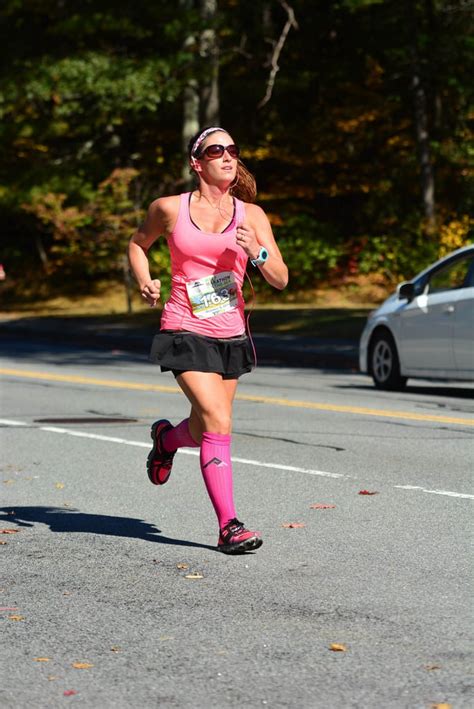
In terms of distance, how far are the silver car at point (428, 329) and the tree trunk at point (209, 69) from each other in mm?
16968

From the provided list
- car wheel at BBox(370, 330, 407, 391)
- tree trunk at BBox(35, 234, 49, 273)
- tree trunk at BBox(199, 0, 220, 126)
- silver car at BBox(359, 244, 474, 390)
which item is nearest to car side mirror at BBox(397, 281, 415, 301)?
silver car at BBox(359, 244, 474, 390)

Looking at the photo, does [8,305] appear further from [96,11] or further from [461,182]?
[461,182]

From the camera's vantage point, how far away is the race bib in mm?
7203

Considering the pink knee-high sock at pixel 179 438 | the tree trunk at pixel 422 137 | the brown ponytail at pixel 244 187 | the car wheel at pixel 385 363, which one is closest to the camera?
the brown ponytail at pixel 244 187

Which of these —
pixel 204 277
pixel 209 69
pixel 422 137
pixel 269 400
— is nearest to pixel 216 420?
pixel 204 277

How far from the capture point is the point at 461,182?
39.5 metres

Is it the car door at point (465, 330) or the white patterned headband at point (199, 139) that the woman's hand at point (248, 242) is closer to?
the white patterned headband at point (199, 139)

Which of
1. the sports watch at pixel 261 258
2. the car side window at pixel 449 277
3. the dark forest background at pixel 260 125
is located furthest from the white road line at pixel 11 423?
the dark forest background at pixel 260 125

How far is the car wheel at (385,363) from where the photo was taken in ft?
55.4

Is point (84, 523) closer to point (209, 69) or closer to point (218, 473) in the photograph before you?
point (218, 473)

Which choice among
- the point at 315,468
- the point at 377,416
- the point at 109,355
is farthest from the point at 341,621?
the point at 109,355

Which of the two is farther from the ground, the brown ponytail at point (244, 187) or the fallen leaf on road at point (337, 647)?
the brown ponytail at point (244, 187)

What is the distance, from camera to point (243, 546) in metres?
7.17

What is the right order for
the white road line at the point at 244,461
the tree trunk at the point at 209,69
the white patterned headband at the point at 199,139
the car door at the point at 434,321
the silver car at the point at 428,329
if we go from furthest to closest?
1. the tree trunk at the point at 209,69
2. the car door at the point at 434,321
3. the silver car at the point at 428,329
4. the white road line at the point at 244,461
5. the white patterned headband at the point at 199,139
